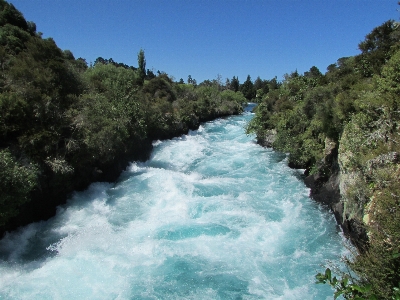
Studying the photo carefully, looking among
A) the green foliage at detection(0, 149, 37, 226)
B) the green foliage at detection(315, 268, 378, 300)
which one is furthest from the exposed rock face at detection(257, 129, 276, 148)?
the green foliage at detection(315, 268, 378, 300)

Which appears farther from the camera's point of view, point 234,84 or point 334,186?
point 234,84

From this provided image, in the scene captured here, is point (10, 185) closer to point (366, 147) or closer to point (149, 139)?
point (366, 147)

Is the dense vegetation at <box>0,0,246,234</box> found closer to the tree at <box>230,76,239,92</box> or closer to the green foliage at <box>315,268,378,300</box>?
the green foliage at <box>315,268,378,300</box>

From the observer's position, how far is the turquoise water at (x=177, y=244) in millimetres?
9303

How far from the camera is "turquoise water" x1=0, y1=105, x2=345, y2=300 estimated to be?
9303 millimetres

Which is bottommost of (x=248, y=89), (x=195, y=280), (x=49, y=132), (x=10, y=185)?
(x=195, y=280)

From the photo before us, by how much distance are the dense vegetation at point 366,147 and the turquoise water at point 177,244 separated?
2.30 metres

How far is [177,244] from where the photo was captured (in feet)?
37.7

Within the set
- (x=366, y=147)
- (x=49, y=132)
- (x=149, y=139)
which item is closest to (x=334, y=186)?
(x=366, y=147)

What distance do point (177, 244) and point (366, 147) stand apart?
8483 millimetres

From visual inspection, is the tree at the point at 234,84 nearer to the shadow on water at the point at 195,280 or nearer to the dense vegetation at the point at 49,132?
the dense vegetation at the point at 49,132

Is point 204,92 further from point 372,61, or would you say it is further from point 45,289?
point 45,289

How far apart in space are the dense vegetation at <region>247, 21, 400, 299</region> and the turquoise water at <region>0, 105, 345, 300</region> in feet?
7.55

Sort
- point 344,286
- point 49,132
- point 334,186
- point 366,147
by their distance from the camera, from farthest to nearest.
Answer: point 334,186
point 49,132
point 366,147
point 344,286
